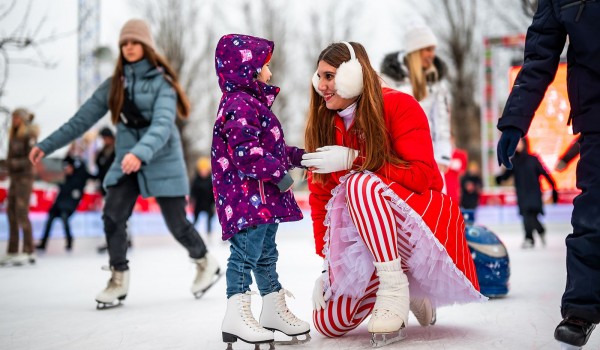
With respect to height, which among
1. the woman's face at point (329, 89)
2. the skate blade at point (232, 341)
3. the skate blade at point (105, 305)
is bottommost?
the skate blade at point (105, 305)

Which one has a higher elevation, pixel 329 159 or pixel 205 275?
pixel 329 159

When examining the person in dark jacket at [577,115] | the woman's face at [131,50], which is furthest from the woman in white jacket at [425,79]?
the person in dark jacket at [577,115]

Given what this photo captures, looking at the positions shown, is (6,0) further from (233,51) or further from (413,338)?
(413,338)

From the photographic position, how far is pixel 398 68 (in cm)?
493

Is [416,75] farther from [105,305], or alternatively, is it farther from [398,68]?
[105,305]

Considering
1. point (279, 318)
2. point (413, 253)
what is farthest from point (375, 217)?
point (279, 318)

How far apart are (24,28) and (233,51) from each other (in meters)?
4.91

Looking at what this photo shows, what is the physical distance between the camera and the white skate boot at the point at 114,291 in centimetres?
467

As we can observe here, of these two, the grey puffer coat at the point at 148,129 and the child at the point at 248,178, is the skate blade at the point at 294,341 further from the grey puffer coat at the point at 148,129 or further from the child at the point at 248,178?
the grey puffer coat at the point at 148,129

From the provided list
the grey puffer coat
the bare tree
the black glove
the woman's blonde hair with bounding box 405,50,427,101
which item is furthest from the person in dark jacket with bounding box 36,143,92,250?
the black glove

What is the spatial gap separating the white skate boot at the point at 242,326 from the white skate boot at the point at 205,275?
1.94m

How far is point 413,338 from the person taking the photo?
339 centimetres

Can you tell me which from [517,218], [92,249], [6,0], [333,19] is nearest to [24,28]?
[6,0]

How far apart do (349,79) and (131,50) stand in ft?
6.90
